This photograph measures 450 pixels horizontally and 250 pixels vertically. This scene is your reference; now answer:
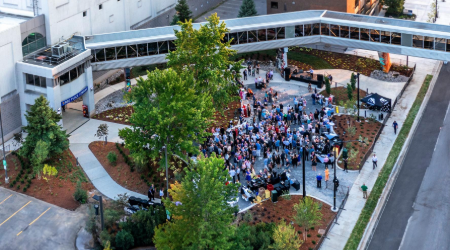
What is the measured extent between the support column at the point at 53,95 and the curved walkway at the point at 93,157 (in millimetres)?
3075

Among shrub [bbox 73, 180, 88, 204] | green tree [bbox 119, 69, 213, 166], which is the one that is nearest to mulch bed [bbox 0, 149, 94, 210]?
shrub [bbox 73, 180, 88, 204]

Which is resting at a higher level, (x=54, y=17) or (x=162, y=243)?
(x=54, y=17)

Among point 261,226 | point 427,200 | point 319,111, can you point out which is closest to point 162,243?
point 261,226

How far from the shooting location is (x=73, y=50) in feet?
201

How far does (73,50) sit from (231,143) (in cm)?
1724

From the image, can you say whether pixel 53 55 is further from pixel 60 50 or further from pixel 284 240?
pixel 284 240

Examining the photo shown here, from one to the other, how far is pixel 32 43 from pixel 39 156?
42.3 feet

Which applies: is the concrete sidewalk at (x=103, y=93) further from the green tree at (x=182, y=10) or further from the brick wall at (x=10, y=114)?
the green tree at (x=182, y=10)

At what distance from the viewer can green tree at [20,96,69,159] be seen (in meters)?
53.0

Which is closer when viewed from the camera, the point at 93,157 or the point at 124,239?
the point at 124,239

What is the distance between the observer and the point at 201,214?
39.3m

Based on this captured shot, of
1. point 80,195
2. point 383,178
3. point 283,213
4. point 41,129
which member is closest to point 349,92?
point 383,178

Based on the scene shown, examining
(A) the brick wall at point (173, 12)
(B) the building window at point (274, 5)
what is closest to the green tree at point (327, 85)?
(B) the building window at point (274, 5)

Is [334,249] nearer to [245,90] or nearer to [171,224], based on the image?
[171,224]
